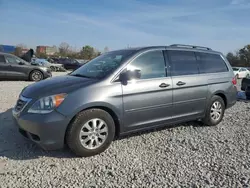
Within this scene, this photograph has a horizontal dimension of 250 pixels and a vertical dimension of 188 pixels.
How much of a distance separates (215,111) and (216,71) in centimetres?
87

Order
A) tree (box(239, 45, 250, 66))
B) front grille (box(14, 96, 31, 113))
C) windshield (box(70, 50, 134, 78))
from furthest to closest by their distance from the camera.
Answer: tree (box(239, 45, 250, 66))
windshield (box(70, 50, 134, 78))
front grille (box(14, 96, 31, 113))

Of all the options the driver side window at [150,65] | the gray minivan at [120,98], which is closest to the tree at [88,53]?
the gray minivan at [120,98]

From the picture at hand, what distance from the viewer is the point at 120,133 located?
3725 millimetres

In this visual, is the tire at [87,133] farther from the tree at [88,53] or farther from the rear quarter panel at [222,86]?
the tree at [88,53]

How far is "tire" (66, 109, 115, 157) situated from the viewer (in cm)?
327

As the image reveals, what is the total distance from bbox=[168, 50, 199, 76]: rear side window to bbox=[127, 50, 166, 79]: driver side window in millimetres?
246

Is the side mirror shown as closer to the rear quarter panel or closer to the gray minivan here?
the gray minivan

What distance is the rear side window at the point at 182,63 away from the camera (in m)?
4.33

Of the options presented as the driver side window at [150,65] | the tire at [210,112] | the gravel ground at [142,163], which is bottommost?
the gravel ground at [142,163]

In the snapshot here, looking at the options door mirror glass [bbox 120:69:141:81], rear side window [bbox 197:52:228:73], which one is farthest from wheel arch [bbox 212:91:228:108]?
door mirror glass [bbox 120:69:141:81]

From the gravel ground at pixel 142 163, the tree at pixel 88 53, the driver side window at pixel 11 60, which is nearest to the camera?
the gravel ground at pixel 142 163

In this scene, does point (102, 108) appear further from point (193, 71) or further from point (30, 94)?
point (193, 71)

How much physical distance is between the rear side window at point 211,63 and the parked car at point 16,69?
375 inches

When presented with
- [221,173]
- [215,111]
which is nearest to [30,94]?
[221,173]
